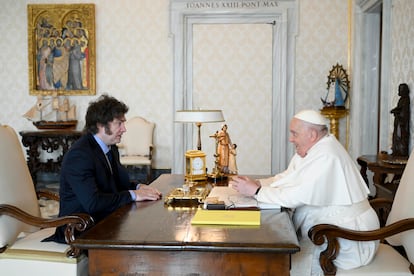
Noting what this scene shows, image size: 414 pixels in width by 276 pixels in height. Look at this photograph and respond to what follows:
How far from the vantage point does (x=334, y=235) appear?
259 cm

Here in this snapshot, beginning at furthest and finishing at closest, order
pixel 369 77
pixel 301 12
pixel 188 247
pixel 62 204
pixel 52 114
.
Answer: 1. pixel 52 114
2. pixel 301 12
3. pixel 369 77
4. pixel 62 204
5. pixel 188 247

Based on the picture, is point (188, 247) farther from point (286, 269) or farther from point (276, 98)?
point (276, 98)

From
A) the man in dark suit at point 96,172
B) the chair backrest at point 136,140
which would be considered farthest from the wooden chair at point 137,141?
the man in dark suit at point 96,172

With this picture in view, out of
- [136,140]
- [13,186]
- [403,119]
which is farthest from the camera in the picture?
[136,140]

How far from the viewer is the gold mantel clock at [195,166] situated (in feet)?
12.7

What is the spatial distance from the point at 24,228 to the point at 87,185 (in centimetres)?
66

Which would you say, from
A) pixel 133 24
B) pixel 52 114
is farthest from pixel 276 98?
pixel 52 114

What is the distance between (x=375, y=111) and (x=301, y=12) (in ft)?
6.56

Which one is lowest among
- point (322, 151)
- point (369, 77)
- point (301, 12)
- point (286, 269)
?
point (286, 269)

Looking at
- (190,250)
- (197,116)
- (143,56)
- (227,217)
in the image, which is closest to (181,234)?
(190,250)

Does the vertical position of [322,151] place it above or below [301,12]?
below

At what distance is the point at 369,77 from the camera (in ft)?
24.6

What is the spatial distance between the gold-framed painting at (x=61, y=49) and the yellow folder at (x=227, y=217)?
621 cm

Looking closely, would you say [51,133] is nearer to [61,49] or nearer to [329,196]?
[61,49]
